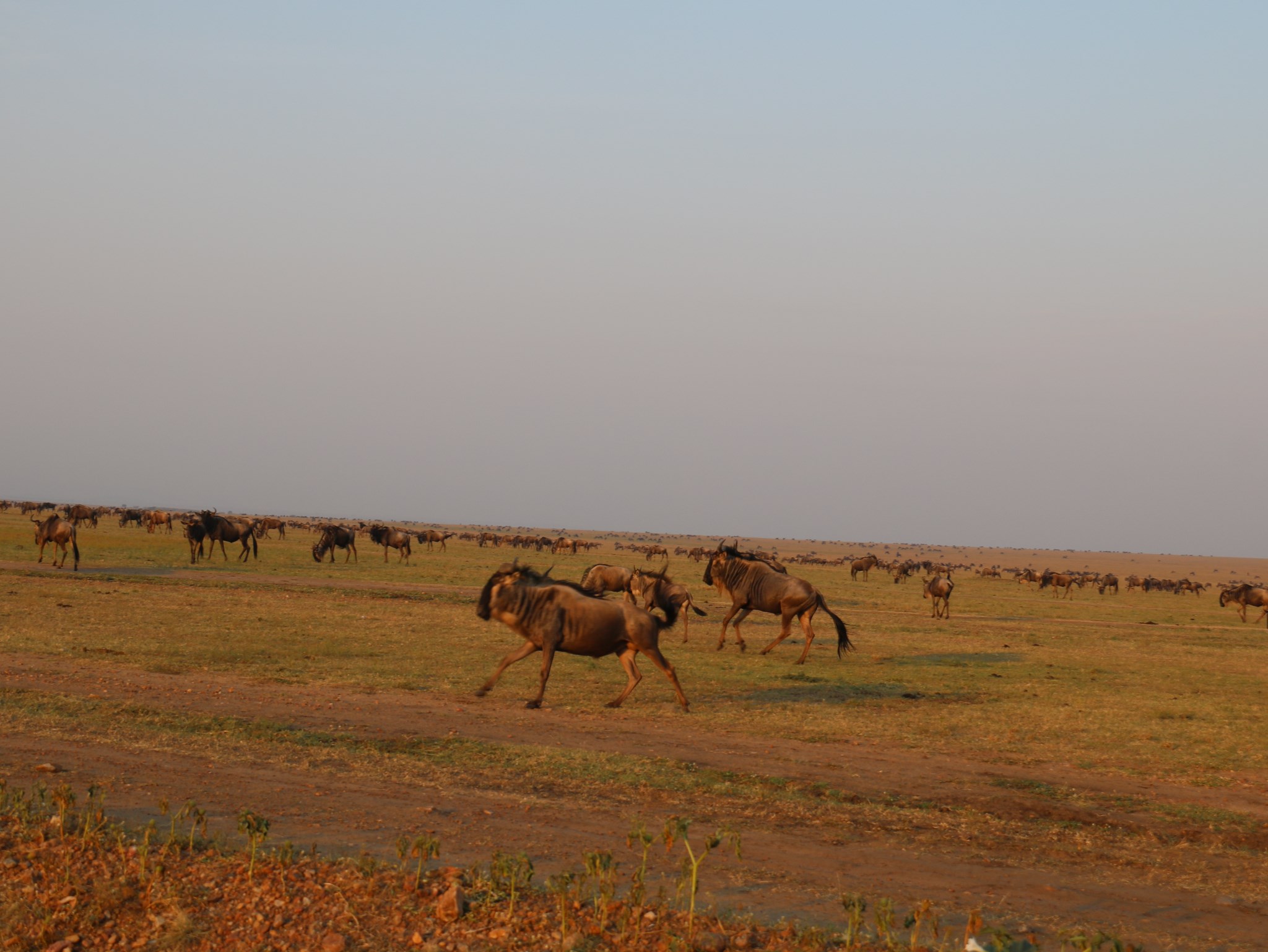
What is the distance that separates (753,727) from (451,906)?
7.94 m

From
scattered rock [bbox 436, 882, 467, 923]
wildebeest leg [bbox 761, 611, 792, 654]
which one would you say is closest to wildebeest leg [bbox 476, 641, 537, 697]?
wildebeest leg [bbox 761, 611, 792, 654]

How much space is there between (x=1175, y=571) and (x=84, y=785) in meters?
165

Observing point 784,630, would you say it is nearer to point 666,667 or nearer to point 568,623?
point 666,667

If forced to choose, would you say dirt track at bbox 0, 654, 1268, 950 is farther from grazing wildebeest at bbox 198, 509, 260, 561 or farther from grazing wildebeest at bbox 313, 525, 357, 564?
grazing wildebeest at bbox 313, 525, 357, 564

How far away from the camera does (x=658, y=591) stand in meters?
21.1

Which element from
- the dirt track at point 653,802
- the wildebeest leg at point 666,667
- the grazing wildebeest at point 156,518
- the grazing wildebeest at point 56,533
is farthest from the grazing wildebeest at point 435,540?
the dirt track at point 653,802

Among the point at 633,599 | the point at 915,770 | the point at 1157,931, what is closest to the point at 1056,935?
the point at 1157,931

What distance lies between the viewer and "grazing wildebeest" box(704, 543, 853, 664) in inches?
874

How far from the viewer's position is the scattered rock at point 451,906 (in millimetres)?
6496

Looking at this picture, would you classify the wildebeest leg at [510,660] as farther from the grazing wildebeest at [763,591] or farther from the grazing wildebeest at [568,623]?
the grazing wildebeest at [763,591]

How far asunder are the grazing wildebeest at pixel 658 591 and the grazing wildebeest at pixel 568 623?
2528 millimetres

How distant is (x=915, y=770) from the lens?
11734 millimetres

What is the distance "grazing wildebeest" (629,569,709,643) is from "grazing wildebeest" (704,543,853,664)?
800 mm

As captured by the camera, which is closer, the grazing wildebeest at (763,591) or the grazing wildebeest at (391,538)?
the grazing wildebeest at (763,591)
